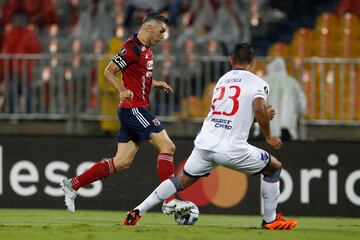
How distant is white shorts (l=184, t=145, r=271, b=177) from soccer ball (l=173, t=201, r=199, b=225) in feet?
2.25

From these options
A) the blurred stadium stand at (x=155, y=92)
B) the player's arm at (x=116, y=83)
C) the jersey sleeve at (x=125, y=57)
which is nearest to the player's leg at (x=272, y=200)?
the player's arm at (x=116, y=83)

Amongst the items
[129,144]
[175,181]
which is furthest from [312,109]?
[175,181]

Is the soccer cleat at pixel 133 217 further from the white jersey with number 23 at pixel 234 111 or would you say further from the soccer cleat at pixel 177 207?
the white jersey with number 23 at pixel 234 111

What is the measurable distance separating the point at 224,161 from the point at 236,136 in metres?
0.28

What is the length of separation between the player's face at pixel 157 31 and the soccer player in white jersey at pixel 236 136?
1590mm

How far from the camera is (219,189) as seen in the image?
1540cm

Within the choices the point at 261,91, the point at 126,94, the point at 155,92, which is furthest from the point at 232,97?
the point at 155,92

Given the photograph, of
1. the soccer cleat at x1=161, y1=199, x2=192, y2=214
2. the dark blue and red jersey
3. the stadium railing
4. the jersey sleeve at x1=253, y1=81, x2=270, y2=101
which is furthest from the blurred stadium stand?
the jersey sleeve at x1=253, y1=81, x2=270, y2=101

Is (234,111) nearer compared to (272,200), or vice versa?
(234,111)

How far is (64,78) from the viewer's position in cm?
1756

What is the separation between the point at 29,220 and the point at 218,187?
3.56m

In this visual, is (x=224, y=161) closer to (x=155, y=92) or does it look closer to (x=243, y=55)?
(x=243, y=55)

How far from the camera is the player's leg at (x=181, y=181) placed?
10906 millimetres

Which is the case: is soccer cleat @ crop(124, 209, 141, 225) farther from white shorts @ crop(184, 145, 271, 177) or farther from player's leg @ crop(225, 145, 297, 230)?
player's leg @ crop(225, 145, 297, 230)
